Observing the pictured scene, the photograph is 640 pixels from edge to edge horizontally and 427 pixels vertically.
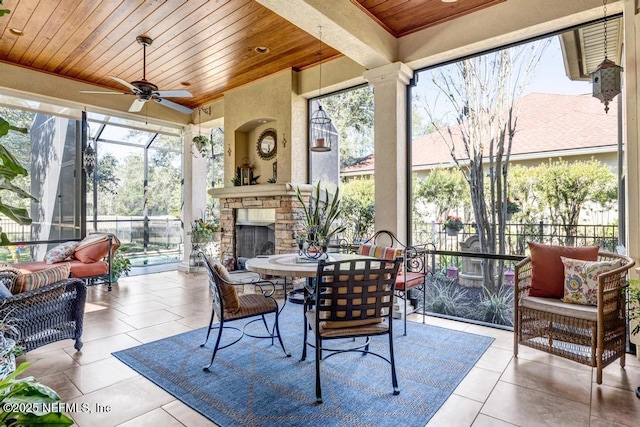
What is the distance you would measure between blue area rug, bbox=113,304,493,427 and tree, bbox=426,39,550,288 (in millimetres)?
1233

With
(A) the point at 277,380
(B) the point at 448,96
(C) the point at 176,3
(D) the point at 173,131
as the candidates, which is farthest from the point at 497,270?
(D) the point at 173,131

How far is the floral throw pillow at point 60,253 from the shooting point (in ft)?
16.5

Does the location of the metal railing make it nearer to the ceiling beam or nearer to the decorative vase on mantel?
the decorative vase on mantel

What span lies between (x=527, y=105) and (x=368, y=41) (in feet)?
5.64

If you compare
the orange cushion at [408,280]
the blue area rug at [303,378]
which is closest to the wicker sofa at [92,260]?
the blue area rug at [303,378]

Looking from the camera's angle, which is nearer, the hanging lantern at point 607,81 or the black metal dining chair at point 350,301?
the black metal dining chair at point 350,301

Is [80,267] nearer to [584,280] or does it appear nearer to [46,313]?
[46,313]

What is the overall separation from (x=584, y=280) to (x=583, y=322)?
1.08ft

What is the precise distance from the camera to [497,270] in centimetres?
367

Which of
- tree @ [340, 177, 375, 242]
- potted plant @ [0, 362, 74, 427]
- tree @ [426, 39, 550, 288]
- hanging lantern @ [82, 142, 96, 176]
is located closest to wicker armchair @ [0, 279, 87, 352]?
potted plant @ [0, 362, 74, 427]

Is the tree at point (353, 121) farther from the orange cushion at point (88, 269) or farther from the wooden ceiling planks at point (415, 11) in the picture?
the orange cushion at point (88, 269)

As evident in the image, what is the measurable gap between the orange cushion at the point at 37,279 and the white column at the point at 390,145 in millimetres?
3084

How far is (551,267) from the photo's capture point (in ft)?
9.42

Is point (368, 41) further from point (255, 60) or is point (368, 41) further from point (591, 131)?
point (591, 131)
